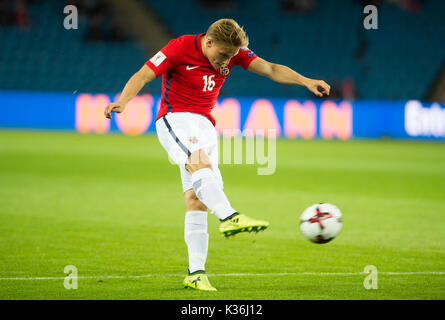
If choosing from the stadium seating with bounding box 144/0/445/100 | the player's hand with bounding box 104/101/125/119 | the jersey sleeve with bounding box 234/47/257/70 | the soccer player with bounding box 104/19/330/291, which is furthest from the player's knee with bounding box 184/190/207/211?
the stadium seating with bounding box 144/0/445/100

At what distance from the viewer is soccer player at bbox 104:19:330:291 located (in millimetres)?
5660

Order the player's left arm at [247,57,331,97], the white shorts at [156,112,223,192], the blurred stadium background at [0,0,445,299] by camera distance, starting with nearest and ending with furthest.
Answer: the white shorts at [156,112,223,192]
the player's left arm at [247,57,331,97]
the blurred stadium background at [0,0,445,299]

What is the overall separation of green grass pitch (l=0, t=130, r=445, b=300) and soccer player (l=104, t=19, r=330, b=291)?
51 centimetres

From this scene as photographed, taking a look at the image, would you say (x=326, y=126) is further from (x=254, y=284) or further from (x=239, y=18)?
(x=254, y=284)

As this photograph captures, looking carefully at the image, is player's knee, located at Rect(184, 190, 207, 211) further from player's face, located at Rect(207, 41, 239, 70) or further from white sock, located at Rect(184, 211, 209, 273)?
player's face, located at Rect(207, 41, 239, 70)

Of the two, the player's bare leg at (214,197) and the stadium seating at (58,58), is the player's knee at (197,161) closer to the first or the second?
the player's bare leg at (214,197)

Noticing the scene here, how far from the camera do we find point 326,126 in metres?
28.1

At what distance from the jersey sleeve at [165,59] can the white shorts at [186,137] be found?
41cm

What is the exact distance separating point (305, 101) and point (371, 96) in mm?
5401

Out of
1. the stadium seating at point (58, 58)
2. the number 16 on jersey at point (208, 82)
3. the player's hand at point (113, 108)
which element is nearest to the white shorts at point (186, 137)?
the number 16 on jersey at point (208, 82)

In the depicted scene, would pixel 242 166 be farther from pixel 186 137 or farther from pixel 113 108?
pixel 113 108

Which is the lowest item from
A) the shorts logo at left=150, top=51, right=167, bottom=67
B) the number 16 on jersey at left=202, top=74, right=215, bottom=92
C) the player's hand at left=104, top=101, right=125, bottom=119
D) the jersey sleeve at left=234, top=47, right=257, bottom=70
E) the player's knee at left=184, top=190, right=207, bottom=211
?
the player's knee at left=184, top=190, right=207, bottom=211

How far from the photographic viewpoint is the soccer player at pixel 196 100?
5660mm

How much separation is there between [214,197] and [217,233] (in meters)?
3.61
